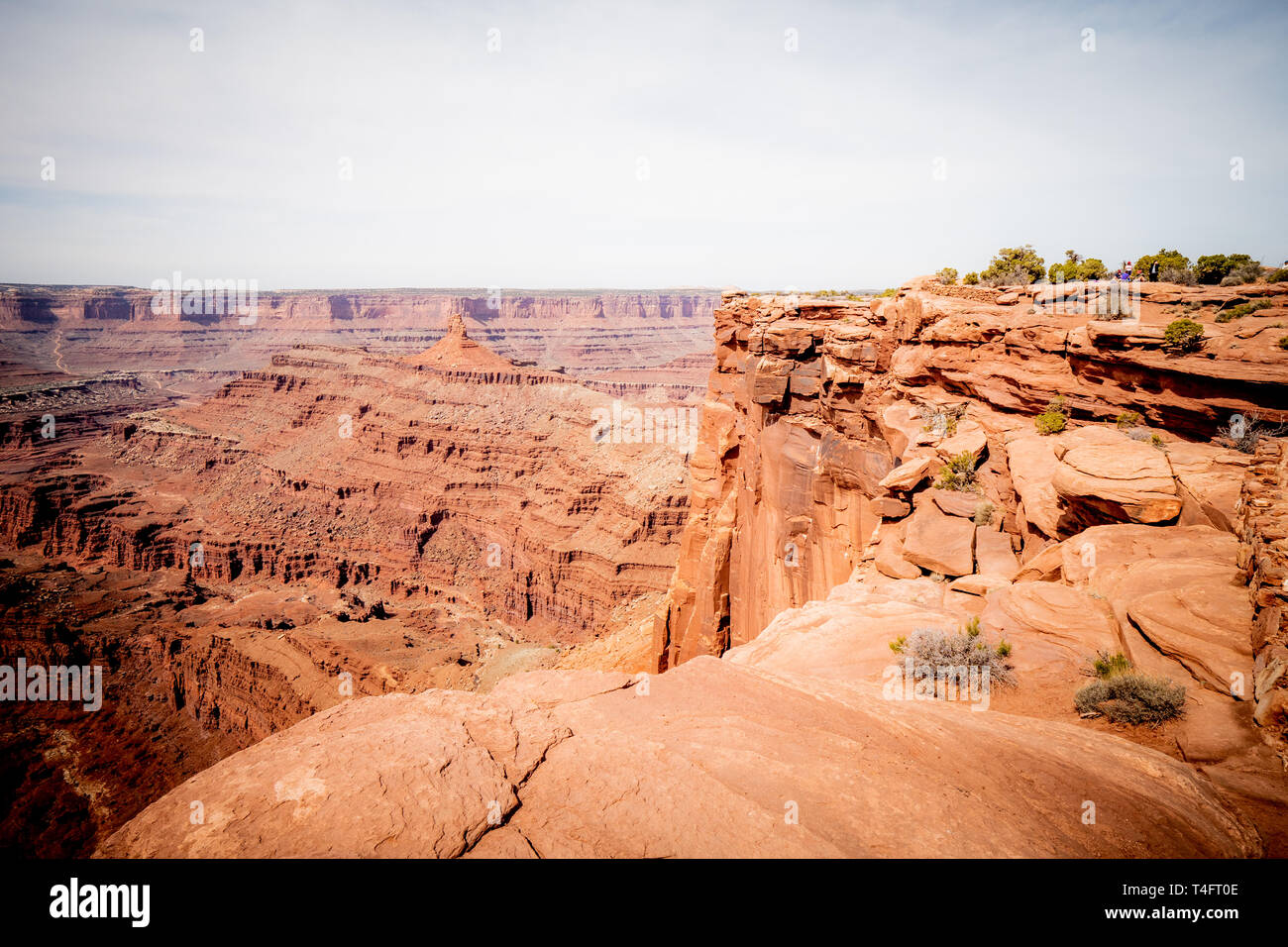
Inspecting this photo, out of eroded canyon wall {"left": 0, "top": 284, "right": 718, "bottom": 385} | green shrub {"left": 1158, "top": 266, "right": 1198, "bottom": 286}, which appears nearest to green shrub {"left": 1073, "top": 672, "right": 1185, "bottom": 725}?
green shrub {"left": 1158, "top": 266, "right": 1198, "bottom": 286}

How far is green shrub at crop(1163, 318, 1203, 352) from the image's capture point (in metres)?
11.2

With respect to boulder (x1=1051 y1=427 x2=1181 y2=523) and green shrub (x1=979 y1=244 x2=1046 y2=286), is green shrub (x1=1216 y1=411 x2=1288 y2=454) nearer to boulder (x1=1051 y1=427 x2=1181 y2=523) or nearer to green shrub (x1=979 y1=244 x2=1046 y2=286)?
boulder (x1=1051 y1=427 x2=1181 y2=523)

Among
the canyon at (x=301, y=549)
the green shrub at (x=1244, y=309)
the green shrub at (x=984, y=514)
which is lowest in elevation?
the canyon at (x=301, y=549)

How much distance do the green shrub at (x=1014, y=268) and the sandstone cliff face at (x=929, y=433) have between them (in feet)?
9.41

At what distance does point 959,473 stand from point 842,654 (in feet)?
22.5

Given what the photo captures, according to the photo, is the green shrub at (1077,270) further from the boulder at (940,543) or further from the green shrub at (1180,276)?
the boulder at (940,543)

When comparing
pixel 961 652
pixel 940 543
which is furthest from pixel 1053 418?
pixel 961 652

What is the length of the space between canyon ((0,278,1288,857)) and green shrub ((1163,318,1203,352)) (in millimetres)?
150

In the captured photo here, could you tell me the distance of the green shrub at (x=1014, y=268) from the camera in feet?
64.6

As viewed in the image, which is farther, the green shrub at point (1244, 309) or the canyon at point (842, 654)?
the green shrub at point (1244, 309)

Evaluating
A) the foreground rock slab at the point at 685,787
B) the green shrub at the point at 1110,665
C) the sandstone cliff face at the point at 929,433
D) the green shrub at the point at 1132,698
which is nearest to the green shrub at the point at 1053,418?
the sandstone cliff face at the point at 929,433

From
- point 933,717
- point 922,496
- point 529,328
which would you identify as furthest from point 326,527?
point 529,328

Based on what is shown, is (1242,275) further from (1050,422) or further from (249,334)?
(249,334)
